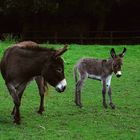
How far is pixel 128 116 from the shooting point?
10273 mm

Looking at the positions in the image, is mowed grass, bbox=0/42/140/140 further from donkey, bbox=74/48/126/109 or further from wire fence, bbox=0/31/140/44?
wire fence, bbox=0/31/140/44

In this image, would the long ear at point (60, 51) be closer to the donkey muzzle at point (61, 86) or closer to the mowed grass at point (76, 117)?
the donkey muzzle at point (61, 86)

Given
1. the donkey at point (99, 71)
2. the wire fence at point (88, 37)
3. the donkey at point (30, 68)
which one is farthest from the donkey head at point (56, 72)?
the wire fence at point (88, 37)

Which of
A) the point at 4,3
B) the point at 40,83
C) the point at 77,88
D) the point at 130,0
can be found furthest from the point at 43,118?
the point at 130,0

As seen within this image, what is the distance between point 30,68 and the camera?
9.32m

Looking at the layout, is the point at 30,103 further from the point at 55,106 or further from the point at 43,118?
the point at 43,118

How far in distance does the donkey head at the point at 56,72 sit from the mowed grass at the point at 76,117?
2.52 feet

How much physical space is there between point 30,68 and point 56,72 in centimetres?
53

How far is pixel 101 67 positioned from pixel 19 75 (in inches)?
108

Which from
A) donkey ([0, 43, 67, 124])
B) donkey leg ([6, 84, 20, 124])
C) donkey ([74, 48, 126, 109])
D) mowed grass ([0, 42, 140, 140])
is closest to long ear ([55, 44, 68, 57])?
donkey ([0, 43, 67, 124])

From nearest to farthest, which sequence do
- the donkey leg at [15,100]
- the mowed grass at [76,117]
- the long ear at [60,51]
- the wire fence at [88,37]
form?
→ the mowed grass at [76,117] < the long ear at [60,51] < the donkey leg at [15,100] < the wire fence at [88,37]

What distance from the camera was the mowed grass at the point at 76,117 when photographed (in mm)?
8547

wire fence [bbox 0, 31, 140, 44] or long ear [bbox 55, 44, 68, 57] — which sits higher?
wire fence [bbox 0, 31, 140, 44]

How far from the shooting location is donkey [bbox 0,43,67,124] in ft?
29.9
